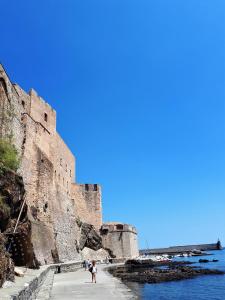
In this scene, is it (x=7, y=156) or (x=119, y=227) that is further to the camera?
(x=119, y=227)

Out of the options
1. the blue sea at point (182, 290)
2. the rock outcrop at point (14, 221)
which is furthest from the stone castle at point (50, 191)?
the blue sea at point (182, 290)

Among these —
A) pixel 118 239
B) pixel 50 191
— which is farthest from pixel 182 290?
pixel 118 239

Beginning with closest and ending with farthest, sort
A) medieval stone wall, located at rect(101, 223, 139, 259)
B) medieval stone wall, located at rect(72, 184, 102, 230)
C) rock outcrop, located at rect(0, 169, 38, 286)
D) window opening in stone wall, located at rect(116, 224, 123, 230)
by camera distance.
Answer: rock outcrop, located at rect(0, 169, 38, 286), medieval stone wall, located at rect(72, 184, 102, 230), medieval stone wall, located at rect(101, 223, 139, 259), window opening in stone wall, located at rect(116, 224, 123, 230)

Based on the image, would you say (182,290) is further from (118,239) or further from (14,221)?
(118,239)

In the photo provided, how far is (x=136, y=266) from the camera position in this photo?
36.8 meters

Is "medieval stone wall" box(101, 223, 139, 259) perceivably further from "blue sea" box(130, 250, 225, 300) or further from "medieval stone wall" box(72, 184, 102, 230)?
"blue sea" box(130, 250, 225, 300)

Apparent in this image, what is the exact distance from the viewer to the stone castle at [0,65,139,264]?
19750mm

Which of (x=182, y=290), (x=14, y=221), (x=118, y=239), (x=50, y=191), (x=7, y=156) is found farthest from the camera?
(x=118, y=239)

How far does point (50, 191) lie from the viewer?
81.3 feet

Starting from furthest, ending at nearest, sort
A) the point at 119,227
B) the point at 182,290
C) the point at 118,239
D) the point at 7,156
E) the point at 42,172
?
the point at 119,227
the point at 118,239
the point at 42,172
the point at 182,290
the point at 7,156

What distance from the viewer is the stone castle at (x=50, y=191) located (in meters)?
19.8

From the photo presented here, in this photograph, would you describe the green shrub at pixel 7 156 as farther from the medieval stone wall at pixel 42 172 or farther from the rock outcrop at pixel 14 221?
the medieval stone wall at pixel 42 172

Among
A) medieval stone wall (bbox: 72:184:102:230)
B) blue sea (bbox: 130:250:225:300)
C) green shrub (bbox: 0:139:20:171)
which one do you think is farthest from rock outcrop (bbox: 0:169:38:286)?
medieval stone wall (bbox: 72:184:102:230)

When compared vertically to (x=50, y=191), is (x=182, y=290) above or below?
below
